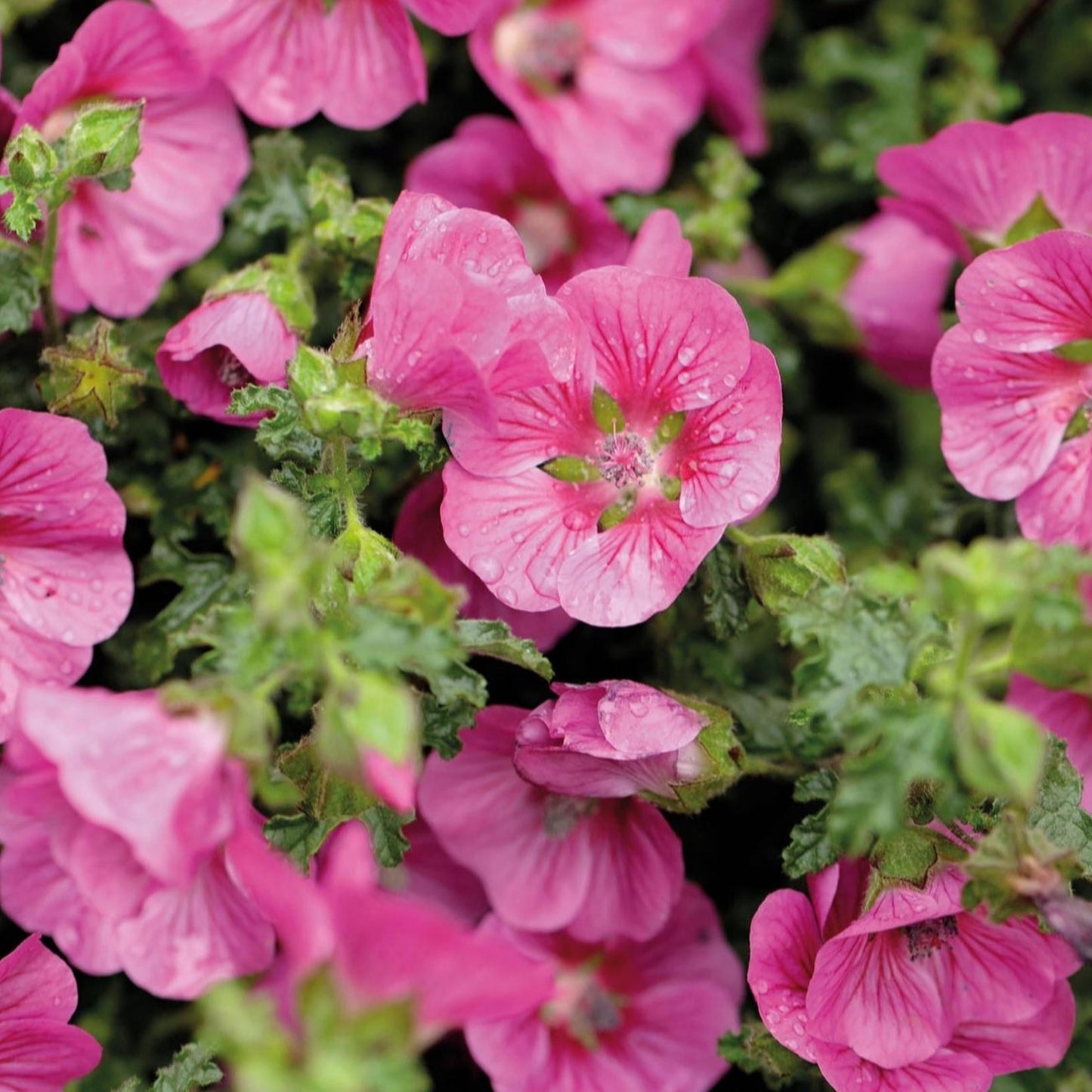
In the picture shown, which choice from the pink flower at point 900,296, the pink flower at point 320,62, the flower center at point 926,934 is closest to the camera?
the flower center at point 926,934

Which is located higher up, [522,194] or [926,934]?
[522,194]

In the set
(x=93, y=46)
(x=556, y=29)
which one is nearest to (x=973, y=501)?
(x=556, y=29)

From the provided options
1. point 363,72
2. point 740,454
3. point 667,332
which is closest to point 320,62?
point 363,72

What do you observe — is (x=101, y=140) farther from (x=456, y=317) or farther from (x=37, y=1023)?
(x=37, y=1023)

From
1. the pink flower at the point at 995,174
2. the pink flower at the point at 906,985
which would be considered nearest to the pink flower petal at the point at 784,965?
the pink flower at the point at 906,985

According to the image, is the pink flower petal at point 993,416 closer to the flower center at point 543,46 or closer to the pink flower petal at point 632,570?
the pink flower petal at point 632,570

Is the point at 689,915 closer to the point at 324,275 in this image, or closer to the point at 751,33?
the point at 324,275

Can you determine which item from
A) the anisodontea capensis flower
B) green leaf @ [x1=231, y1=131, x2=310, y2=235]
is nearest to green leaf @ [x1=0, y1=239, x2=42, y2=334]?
green leaf @ [x1=231, y1=131, x2=310, y2=235]
